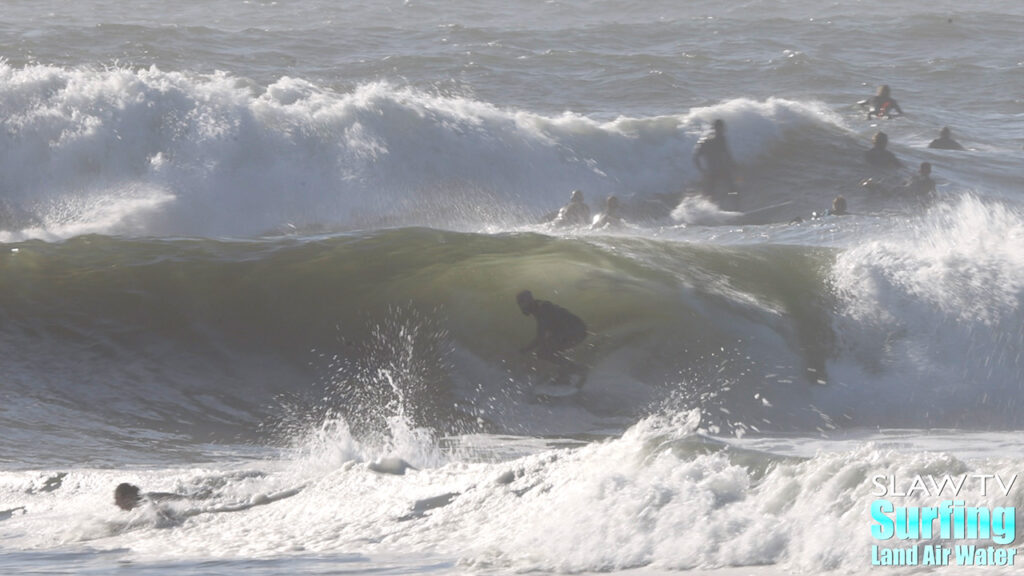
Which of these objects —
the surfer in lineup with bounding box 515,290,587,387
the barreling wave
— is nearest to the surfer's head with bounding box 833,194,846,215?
the barreling wave

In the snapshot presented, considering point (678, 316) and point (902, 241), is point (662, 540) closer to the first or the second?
point (678, 316)

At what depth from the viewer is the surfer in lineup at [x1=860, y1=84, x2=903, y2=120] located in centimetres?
2564

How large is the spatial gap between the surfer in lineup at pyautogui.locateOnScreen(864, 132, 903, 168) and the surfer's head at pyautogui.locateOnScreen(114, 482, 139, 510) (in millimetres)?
15322

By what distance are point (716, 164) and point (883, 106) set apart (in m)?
6.84

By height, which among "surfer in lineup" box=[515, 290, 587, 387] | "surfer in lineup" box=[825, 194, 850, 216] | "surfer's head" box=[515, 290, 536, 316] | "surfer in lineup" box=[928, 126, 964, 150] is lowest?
"surfer in lineup" box=[825, 194, 850, 216]

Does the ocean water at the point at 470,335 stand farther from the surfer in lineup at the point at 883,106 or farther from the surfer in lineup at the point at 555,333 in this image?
the surfer in lineup at the point at 883,106

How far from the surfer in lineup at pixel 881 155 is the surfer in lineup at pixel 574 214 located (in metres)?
5.11

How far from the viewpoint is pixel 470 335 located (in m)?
11.2

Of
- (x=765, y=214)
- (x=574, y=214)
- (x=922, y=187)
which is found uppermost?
(x=574, y=214)

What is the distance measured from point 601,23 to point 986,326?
1092 inches

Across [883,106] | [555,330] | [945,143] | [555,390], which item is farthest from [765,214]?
[555,390]

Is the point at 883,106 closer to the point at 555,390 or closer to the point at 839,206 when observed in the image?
the point at 839,206

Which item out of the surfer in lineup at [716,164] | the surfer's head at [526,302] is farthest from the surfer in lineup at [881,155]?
the surfer's head at [526,302]

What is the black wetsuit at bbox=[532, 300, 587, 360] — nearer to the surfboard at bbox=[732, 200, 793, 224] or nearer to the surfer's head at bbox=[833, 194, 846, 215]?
the surfboard at bbox=[732, 200, 793, 224]
